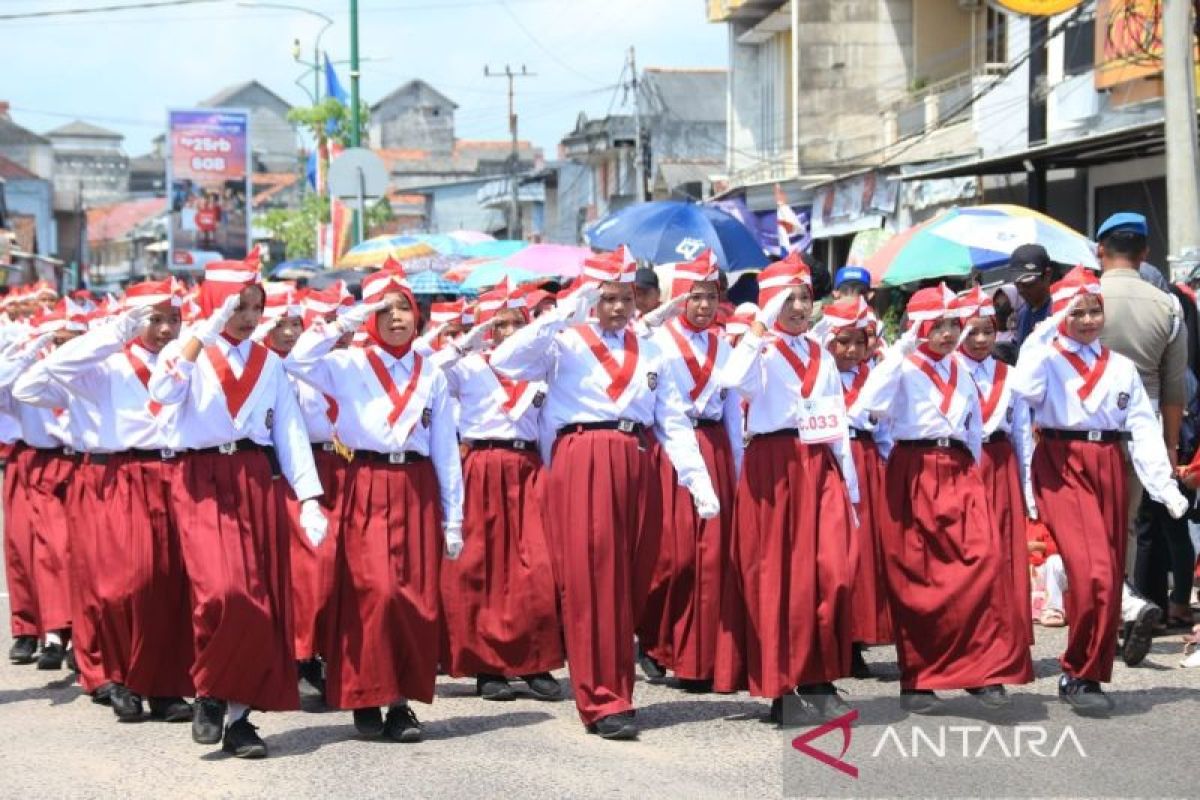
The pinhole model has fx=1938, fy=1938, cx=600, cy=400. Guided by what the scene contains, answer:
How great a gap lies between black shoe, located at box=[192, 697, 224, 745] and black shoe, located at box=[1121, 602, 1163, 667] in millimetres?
4671

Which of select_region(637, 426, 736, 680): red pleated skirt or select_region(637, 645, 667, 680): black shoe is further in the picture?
select_region(637, 645, 667, 680): black shoe

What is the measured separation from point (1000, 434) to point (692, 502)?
63.9 inches

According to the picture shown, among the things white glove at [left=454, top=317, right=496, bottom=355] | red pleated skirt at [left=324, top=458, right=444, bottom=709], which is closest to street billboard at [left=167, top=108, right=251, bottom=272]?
white glove at [left=454, top=317, right=496, bottom=355]

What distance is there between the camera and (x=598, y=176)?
5859 cm

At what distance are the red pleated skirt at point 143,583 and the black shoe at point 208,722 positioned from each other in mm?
590

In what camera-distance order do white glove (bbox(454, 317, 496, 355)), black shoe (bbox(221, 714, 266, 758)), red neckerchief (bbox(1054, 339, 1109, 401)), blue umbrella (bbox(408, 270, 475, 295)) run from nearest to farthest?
black shoe (bbox(221, 714, 266, 758)) → red neckerchief (bbox(1054, 339, 1109, 401)) → white glove (bbox(454, 317, 496, 355)) → blue umbrella (bbox(408, 270, 475, 295))

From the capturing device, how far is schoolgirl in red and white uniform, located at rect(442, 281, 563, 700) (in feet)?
32.2

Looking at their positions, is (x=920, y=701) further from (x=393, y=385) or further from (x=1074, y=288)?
(x=393, y=385)

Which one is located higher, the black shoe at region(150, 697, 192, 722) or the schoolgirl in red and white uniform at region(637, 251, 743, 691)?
the schoolgirl in red and white uniform at region(637, 251, 743, 691)

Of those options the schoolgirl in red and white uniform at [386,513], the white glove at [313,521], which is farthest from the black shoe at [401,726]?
the white glove at [313,521]

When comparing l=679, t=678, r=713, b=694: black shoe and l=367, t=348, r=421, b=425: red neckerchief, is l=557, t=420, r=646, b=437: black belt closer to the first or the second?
l=367, t=348, r=421, b=425: red neckerchief

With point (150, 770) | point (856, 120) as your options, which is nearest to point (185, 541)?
point (150, 770)

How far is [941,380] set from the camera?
9.05 metres

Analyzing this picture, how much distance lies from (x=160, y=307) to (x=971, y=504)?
150 inches
